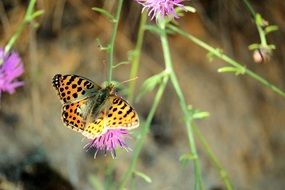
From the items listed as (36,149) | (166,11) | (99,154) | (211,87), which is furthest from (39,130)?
(166,11)

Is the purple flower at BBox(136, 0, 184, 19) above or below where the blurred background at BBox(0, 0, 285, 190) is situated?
above

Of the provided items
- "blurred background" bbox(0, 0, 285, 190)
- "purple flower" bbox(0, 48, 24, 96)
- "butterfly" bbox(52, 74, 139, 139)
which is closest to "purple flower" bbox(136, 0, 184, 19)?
"butterfly" bbox(52, 74, 139, 139)

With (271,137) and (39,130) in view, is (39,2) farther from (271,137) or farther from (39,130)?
(271,137)

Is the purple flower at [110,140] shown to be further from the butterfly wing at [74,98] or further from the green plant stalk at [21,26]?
the green plant stalk at [21,26]

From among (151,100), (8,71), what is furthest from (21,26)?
(151,100)

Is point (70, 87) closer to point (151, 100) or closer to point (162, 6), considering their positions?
point (162, 6)

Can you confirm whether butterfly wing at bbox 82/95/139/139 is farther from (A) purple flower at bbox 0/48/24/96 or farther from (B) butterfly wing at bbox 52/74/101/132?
(A) purple flower at bbox 0/48/24/96

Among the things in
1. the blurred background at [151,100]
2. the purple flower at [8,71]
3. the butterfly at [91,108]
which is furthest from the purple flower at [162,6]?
the blurred background at [151,100]
